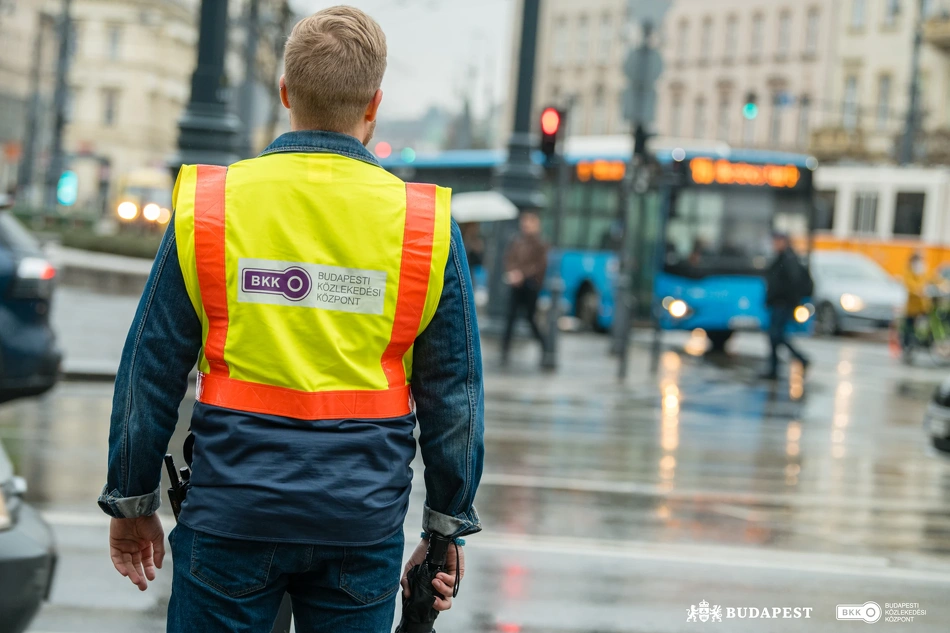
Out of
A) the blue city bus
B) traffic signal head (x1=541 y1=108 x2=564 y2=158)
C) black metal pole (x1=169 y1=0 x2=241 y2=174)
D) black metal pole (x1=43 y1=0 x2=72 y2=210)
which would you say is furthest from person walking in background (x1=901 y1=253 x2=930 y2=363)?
black metal pole (x1=43 y1=0 x2=72 y2=210)

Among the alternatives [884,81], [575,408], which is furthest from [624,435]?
[884,81]

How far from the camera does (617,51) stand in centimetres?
7562

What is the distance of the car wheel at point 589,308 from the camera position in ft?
83.8

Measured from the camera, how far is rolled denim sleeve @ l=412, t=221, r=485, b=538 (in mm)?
2697

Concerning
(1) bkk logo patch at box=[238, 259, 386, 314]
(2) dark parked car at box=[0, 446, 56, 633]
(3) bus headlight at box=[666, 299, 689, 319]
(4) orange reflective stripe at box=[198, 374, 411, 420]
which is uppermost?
(3) bus headlight at box=[666, 299, 689, 319]

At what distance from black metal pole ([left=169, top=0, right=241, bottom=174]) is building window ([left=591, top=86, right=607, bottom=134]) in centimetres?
6573

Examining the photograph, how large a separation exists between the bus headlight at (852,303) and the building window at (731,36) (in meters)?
42.1

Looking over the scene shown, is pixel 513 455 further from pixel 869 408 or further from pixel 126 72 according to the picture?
pixel 126 72

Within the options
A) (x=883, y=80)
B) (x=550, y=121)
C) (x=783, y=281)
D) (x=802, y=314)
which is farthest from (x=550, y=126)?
(x=883, y=80)

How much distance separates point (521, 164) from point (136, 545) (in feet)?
61.0

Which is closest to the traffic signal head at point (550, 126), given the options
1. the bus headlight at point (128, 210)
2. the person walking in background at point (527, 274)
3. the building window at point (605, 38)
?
the person walking in background at point (527, 274)

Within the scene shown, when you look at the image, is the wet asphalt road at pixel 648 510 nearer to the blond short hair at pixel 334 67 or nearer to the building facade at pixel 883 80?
the blond short hair at pixel 334 67

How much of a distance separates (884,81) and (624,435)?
50859mm

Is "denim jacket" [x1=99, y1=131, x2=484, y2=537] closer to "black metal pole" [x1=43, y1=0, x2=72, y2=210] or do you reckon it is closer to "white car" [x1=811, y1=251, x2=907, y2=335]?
"white car" [x1=811, y1=251, x2=907, y2=335]
